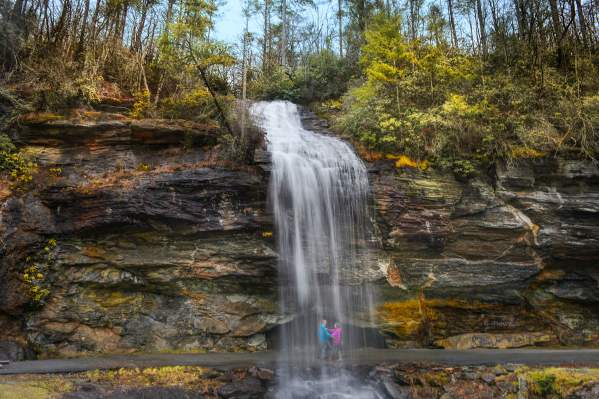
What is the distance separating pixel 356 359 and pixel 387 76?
10.8 m

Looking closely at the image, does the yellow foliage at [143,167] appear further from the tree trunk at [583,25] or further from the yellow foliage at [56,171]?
the tree trunk at [583,25]

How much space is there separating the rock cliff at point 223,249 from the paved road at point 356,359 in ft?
3.72

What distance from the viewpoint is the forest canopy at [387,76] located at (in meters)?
13.1

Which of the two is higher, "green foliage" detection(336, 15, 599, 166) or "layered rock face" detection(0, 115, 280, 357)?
"green foliage" detection(336, 15, 599, 166)

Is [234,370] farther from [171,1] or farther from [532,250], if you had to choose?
[171,1]

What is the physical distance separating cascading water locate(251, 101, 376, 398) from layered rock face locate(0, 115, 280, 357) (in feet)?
2.08

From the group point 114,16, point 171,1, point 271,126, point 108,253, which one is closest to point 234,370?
point 108,253

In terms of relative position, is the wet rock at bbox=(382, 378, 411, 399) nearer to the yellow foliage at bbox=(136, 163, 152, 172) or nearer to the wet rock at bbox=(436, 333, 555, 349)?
the wet rock at bbox=(436, 333, 555, 349)

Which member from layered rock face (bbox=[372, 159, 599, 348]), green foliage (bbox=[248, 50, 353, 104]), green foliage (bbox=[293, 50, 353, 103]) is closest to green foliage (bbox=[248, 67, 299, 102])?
green foliage (bbox=[248, 50, 353, 104])

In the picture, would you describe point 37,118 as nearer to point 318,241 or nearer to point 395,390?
point 318,241

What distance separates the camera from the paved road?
9.07 meters

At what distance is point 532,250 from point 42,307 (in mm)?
14888

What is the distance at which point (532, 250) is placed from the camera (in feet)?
43.2

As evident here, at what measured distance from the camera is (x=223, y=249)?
40.7 ft
